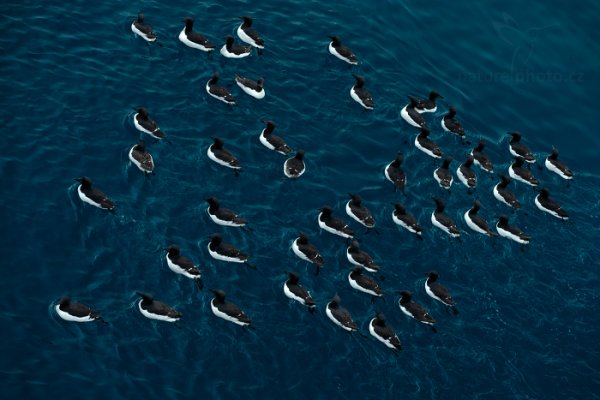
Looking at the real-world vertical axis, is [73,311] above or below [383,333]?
below

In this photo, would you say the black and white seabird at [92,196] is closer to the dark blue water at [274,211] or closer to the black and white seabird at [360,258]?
the dark blue water at [274,211]

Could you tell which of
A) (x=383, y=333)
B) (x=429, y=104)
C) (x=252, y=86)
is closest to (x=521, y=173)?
(x=429, y=104)

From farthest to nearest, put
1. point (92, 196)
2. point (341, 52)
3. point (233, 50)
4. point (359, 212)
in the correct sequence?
point (341, 52)
point (233, 50)
point (359, 212)
point (92, 196)

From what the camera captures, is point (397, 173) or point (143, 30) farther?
point (143, 30)

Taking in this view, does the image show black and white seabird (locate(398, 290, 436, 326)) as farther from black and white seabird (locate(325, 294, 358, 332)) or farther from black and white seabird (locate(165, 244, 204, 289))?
black and white seabird (locate(165, 244, 204, 289))

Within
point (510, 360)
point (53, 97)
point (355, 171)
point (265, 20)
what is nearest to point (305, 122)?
point (355, 171)

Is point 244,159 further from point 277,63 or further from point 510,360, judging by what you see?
point 510,360

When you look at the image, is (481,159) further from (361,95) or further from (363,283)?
→ (363,283)
